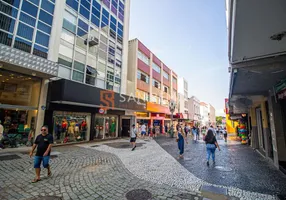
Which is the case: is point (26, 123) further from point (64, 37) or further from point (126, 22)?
point (126, 22)

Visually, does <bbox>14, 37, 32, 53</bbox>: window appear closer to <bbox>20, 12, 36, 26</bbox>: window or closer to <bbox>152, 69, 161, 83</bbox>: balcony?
<bbox>20, 12, 36, 26</bbox>: window

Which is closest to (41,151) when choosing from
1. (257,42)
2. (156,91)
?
(257,42)

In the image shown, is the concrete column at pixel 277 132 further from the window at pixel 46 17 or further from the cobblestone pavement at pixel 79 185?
the window at pixel 46 17

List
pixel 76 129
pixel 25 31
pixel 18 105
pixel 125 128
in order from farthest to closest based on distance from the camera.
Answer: pixel 125 128, pixel 76 129, pixel 18 105, pixel 25 31

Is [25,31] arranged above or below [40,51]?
above

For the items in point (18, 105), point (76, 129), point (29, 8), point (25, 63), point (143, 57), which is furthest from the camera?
point (143, 57)

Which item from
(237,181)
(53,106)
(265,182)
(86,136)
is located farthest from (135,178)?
(86,136)

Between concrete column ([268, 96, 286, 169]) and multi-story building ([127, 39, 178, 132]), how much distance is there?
617 inches

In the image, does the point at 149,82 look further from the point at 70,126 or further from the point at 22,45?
the point at 22,45

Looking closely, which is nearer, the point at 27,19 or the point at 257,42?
the point at 257,42

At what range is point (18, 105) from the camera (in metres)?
10.6

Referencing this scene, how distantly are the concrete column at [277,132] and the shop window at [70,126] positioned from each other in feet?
46.3

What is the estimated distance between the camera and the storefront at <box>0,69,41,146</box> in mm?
9961

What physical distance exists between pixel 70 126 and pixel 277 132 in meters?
14.4
